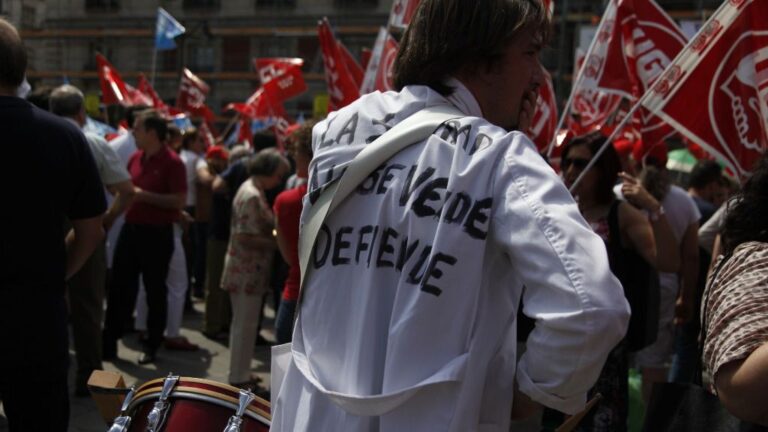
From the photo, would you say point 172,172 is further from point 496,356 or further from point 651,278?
point 496,356

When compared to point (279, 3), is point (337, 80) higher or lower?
higher

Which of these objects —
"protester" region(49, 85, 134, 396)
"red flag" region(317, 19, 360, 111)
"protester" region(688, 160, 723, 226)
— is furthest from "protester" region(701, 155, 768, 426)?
"red flag" region(317, 19, 360, 111)

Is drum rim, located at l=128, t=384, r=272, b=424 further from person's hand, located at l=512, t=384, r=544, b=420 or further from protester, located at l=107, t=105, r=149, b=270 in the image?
protester, located at l=107, t=105, r=149, b=270

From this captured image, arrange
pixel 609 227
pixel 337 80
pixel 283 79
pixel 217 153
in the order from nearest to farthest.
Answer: pixel 609 227 < pixel 337 80 < pixel 217 153 < pixel 283 79

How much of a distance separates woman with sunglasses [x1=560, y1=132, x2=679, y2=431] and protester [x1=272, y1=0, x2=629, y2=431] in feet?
8.70

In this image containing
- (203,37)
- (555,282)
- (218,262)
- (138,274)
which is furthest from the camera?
(203,37)

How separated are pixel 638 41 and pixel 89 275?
383 centimetres

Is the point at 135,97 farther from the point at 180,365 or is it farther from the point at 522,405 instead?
the point at 522,405

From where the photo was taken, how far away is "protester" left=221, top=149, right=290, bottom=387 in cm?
635

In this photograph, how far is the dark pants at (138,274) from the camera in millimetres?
7105

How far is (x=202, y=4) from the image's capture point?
49531 millimetres

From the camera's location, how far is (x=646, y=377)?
5652mm

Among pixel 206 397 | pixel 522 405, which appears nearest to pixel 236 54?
pixel 206 397

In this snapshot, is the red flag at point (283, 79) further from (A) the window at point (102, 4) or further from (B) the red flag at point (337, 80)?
(A) the window at point (102, 4)
